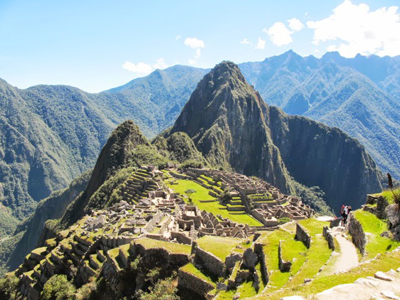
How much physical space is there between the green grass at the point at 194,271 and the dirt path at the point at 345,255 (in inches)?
294

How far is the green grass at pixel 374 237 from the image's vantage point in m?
12.3

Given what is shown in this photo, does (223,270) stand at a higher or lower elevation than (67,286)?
higher

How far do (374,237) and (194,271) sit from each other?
410 inches

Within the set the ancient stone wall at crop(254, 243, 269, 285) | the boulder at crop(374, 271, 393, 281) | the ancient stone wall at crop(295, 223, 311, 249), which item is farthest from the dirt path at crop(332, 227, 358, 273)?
the ancient stone wall at crop(254, 243, 269, 285)

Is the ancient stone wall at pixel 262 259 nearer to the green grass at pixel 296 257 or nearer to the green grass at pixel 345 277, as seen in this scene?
the green grass at pixel 296 257

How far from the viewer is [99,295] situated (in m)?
25.0

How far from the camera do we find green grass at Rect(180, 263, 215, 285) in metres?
18.0

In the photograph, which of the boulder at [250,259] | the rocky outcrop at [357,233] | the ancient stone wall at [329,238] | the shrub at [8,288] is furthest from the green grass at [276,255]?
the shrub at [8,288]

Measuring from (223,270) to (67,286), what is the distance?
819 inches

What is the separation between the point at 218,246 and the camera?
820 inches

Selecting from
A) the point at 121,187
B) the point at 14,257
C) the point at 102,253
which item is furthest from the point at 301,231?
the point at 14,257

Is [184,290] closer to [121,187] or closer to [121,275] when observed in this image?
[121,275]

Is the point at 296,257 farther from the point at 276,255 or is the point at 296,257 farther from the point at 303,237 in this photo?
the point at 303,237

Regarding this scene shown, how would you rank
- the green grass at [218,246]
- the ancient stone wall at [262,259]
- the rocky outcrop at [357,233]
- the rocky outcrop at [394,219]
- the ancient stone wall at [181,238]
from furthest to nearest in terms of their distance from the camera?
the ancient stone wall at [181,238] → the green grass at [218,246] → the ancient stone wall at [262,259] → the rocky outcrop at [357,233] → the rocky outcrop at [394,219]
